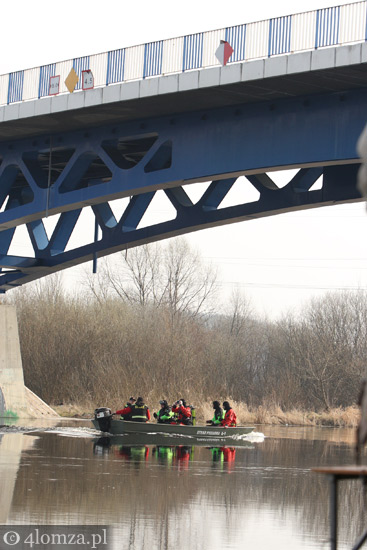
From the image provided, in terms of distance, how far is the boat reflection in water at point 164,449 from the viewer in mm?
22719

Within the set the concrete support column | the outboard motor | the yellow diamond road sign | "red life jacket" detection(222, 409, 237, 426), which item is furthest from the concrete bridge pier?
the yellow diamond road sign

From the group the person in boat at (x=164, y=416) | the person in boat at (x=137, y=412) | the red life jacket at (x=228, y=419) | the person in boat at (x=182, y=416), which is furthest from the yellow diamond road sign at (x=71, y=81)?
the red life jacket at (x=228, y=419)

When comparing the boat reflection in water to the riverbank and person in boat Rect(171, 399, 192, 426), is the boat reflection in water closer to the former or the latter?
person in boat Rect(171, 399, 192, 426)

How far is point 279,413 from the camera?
46344 millimetres

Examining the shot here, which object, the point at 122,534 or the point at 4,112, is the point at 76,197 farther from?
the point at 122,534

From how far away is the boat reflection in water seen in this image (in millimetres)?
22719

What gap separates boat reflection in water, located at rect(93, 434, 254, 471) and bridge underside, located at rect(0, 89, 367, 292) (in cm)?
565

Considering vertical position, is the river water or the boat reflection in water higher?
the boat reflection in water

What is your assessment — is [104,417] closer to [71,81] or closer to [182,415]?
[182,415]

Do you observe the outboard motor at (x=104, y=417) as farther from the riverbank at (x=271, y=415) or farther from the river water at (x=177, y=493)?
the riverbank at (x=271, y=415)

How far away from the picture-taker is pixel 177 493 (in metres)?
15.8

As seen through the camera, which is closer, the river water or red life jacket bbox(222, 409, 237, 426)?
the river water

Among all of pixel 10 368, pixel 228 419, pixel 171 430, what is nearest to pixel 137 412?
pixel 171 430

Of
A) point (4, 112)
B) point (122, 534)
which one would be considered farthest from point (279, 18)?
point (122, 534)
